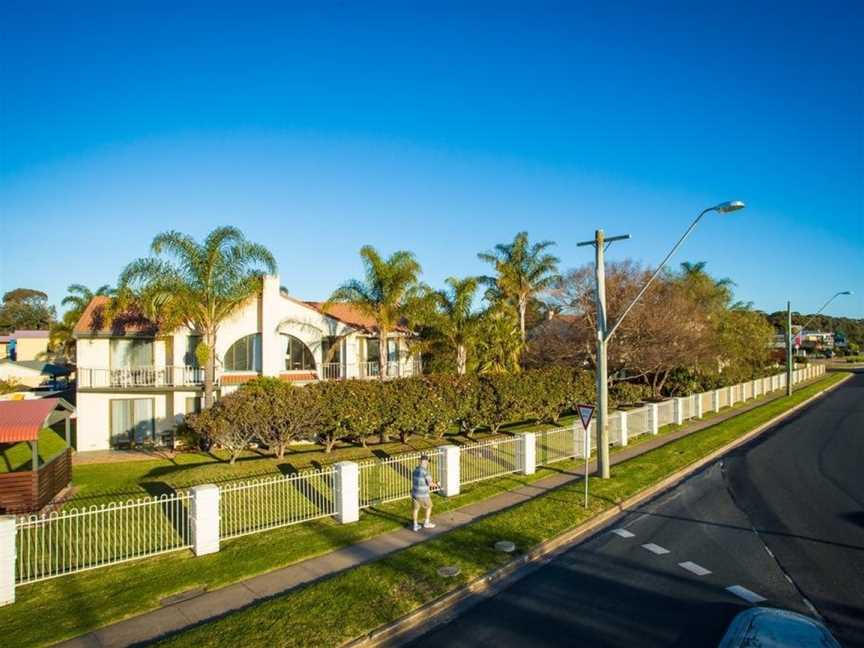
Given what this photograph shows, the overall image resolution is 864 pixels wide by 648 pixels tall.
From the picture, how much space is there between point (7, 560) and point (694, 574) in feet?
35.2

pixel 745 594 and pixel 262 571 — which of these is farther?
pixel 262 571

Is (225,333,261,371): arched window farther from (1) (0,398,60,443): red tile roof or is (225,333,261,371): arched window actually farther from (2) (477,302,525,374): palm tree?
(2) (477,302,525,374): palm tree

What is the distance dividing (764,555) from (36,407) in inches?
680

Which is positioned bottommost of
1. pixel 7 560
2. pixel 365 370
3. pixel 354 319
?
pixel 7 560

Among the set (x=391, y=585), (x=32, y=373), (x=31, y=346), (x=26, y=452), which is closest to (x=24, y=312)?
(x=31, y=346)

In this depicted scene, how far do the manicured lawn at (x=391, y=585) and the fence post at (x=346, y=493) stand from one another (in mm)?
2226

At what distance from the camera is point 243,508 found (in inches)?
531

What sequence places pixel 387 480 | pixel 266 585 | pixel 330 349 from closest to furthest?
pixel 266 585, pixel 387 480, pixel 330 349

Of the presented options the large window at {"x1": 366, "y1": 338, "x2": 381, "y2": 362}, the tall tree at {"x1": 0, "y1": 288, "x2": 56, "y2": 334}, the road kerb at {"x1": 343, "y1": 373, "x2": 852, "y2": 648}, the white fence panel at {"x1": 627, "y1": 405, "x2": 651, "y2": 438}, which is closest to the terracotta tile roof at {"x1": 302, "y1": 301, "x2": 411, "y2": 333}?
the large window at {"x1": 366, "y1": 338, "x2": 381, "y2": 362}

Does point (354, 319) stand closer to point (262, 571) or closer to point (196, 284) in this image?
point (196, 284)

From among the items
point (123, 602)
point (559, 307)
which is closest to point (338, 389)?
point (123, 602)

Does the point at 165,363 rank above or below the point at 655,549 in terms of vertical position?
above

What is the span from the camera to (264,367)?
2462 centimetres

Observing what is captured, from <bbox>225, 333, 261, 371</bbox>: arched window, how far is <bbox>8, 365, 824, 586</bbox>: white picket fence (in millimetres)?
10542
